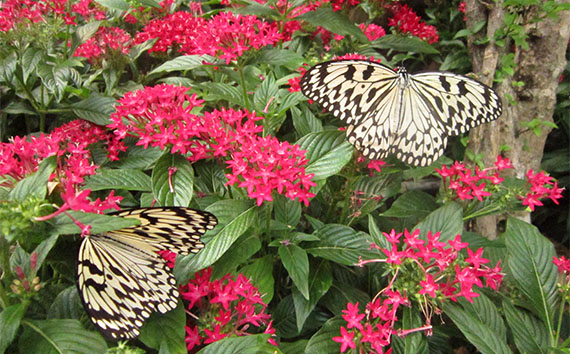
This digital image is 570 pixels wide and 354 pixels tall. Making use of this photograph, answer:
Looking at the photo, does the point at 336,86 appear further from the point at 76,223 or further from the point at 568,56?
the point at 568,56

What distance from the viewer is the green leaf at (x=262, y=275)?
3.78ft

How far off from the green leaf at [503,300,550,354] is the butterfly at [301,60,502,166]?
1.72 feet

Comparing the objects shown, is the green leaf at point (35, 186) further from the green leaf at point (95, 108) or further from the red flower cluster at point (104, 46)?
the red flower cluster at point (104, 46)

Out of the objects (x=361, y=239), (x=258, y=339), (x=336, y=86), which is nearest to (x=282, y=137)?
(x=336, y=86)

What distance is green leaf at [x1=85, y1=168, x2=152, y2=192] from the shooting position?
3.89ft

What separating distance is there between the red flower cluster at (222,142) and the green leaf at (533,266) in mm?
746

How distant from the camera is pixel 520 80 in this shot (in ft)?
6.48

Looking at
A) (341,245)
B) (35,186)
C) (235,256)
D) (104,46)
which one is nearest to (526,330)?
(341,245)

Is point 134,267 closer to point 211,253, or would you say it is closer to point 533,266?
point 211,253

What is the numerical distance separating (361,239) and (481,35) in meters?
1.19

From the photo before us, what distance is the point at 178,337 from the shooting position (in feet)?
3.04

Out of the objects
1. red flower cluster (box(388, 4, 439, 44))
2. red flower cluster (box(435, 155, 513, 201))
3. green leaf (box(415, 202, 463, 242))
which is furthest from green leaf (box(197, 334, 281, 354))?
red flower cluster (box(388, 4, 439, 44))

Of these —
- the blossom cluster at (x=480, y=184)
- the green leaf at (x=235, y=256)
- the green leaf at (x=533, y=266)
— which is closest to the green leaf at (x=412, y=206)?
the blossom cluster at (x=480, y=184)

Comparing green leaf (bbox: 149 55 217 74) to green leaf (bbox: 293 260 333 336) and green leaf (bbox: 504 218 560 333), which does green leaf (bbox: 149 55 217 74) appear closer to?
green leaf (bbox: 293 260 333 336)
